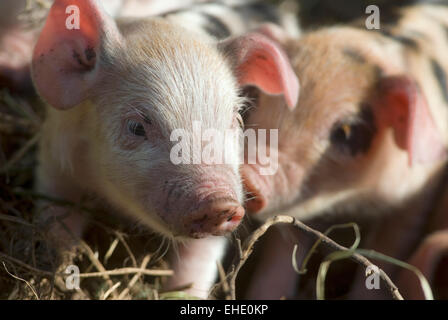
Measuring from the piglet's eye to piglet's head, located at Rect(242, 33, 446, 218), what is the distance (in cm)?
59

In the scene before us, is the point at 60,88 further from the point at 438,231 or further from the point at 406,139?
the point at 438,231

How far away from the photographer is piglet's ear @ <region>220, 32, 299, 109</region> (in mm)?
2572

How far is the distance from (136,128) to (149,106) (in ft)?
0.32

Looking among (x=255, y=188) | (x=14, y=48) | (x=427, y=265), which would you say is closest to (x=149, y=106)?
(x=255, y=188)

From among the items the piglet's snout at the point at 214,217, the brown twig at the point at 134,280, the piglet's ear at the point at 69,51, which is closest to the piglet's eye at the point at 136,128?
the piglet's ear at the point at 69,51

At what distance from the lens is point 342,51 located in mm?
3059

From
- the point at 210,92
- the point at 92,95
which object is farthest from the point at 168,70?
the point at 92,95

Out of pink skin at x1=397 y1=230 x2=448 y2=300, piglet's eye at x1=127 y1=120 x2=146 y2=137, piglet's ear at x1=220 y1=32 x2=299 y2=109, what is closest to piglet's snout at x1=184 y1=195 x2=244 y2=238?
piglet's eye at x1=127 y1=120 x2=146 y2=137

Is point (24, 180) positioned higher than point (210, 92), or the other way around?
point (210, 92)

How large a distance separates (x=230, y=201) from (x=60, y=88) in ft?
2.77

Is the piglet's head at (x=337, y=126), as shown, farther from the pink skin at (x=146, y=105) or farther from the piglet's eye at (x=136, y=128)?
the piglet's eye at (x=136, y=128)

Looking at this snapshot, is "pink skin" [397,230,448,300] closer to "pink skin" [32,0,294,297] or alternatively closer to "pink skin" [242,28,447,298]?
"pink skin" [242,28,447,298]

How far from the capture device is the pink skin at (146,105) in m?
2.18

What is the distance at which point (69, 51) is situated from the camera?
8.15 feet
